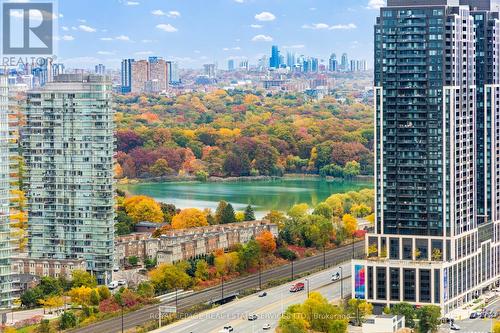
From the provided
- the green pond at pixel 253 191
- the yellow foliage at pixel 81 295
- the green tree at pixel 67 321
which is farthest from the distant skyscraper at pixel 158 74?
the green tree at pixel 67 321

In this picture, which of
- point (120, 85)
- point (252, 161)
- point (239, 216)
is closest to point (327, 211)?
point (239, 216)

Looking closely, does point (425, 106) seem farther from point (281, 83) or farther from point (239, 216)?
point (281, 83)

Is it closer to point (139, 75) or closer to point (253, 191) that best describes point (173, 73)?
point (139, 75)

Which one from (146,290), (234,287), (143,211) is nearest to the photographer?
(146,290)

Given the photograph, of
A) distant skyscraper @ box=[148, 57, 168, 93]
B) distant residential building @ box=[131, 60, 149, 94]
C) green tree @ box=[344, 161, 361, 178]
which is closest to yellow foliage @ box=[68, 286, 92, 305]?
green tree @ box=[344, 161, 361, 178]

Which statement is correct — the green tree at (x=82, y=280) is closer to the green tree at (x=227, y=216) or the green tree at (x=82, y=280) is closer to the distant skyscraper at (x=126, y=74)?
the green tree at (x=227, y=216)

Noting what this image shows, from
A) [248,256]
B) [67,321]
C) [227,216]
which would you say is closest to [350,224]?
[227,216]
